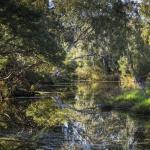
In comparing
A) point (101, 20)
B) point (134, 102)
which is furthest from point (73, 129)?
point (101, 20)

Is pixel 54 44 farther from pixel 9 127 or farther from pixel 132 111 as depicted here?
pixel 9 127

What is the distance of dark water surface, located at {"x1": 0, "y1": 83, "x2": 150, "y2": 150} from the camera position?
20.0 m

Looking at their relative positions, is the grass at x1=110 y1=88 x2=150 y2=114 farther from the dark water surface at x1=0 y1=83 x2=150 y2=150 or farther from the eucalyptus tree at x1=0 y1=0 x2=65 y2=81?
the eucalyptus tree at x1=0 y1=0 x2=65 y2=81

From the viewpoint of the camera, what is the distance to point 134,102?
3341cm

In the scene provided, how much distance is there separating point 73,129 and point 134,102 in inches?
362

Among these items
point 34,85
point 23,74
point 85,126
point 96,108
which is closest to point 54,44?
point 96,108

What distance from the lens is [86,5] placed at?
148 ft

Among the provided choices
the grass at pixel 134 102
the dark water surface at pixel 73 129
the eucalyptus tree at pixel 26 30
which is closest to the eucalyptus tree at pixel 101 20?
the eucalyptus tree at pixel 26 30

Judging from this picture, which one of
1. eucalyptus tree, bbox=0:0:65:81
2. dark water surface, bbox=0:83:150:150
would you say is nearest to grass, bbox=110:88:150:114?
dark water surface, bbox=0:83:150:150

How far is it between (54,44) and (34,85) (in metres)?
21.6

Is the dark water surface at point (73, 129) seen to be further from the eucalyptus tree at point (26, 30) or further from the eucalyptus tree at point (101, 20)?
the eucalyptus tree at point (101, 20)

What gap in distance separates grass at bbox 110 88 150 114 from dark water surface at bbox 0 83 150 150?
2.61 feet

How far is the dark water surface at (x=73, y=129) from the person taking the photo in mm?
19953

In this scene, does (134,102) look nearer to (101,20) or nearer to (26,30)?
→ (26,30)
